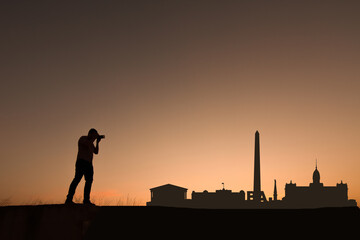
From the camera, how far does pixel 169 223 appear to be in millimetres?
6898

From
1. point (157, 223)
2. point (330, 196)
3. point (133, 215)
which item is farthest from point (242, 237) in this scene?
point (330, 196)

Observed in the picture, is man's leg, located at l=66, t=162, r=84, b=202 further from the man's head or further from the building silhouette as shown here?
the building silhouette

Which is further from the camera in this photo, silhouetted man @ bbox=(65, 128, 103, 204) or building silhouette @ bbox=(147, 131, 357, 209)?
building silhouette @ bbox=(147, 131, 357, 209)

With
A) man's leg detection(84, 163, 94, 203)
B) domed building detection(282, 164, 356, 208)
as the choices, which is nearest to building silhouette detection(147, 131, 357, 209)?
domed building detection(282, 164, 356, 208)

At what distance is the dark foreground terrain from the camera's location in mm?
6664

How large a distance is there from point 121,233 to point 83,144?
1741 millimetres

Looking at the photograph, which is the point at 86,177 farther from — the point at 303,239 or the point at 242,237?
the point at 303,239

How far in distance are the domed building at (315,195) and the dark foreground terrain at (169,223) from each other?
70662 millimetres

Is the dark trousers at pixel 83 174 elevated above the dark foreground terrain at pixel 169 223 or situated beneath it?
elevated above

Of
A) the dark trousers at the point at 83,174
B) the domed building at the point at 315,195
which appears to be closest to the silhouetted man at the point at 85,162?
the dark trousers at the point at 83,174

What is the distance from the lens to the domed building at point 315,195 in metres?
77.8

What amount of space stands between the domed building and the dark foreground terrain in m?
70.7

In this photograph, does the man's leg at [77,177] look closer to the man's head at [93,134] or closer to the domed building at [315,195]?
the man's head at [93,134]

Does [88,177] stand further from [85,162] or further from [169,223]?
[169,223]
